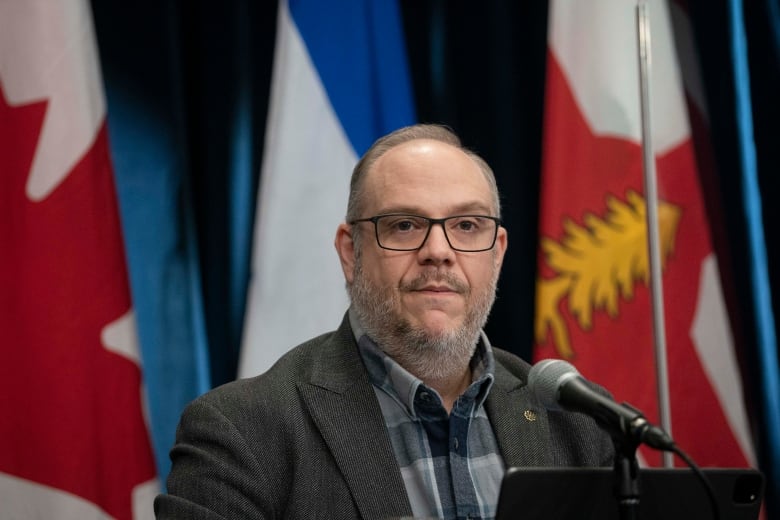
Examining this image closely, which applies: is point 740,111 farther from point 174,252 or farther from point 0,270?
point 0,270

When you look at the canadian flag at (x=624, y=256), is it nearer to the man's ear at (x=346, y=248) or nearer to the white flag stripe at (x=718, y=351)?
the white flag stripe at (x=718, y=351)

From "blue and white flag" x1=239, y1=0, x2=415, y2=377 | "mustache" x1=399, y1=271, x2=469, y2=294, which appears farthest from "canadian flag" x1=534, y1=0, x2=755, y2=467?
"mustache" x1=399, y1=271, x2=469, y2=294

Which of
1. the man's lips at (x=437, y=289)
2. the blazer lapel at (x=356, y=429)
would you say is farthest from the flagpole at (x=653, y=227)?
the blazer lapel at (x=356, y=429)

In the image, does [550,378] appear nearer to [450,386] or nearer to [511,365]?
[450,386]

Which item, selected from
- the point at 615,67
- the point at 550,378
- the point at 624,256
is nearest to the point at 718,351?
the point at 624,256

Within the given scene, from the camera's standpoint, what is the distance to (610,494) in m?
1.39

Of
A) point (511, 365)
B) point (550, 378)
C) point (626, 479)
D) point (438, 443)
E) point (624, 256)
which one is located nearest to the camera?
point (626, 479)

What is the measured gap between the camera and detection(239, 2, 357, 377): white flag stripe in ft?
9.67

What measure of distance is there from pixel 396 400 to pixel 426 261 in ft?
1.07

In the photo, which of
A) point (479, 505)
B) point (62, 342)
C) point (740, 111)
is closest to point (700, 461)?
point (740, 111)

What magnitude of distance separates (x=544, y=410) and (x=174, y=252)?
131 cm

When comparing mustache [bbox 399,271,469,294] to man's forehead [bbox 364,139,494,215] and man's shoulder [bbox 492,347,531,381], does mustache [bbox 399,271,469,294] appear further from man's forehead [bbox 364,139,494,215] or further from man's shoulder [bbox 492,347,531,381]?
man's shoulder [bbox 492,347,531,381]

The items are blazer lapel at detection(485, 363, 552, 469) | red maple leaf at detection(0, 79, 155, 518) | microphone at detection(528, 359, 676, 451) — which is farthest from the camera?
red maple leaf at detection(0, 79, 155, 518)

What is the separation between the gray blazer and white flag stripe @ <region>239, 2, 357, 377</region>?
0.73 metres
